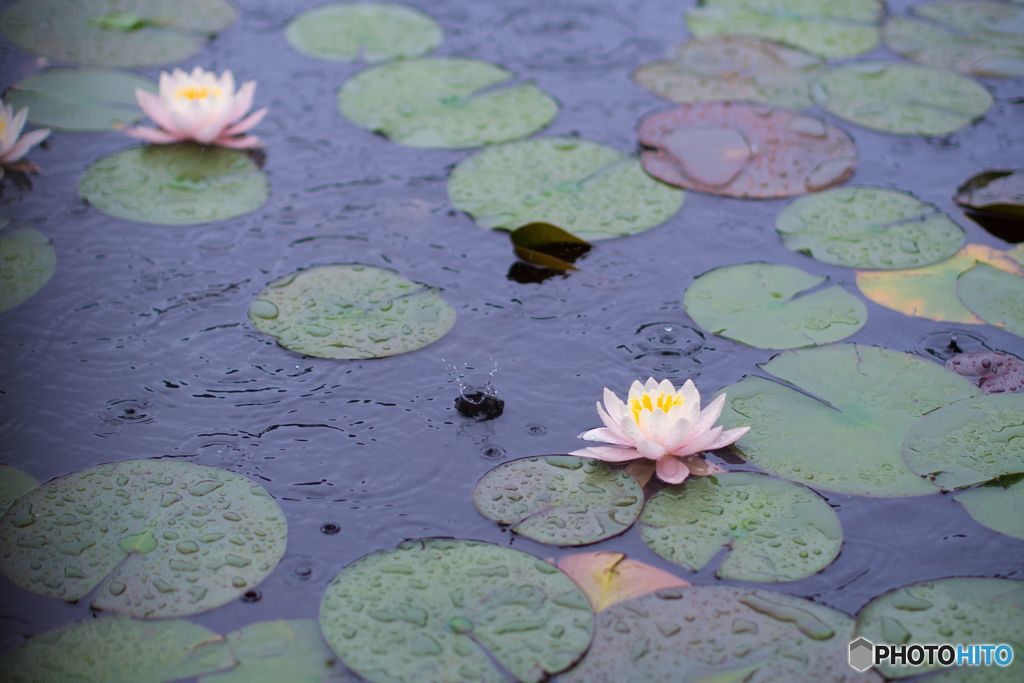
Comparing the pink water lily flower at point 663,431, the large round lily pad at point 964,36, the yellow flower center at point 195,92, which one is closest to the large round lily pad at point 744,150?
the large round lily pad at point 964,36

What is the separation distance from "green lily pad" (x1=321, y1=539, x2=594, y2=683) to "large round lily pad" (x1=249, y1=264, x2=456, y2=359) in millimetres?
1025

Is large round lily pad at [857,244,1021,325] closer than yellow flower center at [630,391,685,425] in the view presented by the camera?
No

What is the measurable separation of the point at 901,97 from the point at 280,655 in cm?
431

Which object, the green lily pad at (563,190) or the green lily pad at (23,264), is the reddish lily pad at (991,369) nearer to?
the green lily pad at (563,190)

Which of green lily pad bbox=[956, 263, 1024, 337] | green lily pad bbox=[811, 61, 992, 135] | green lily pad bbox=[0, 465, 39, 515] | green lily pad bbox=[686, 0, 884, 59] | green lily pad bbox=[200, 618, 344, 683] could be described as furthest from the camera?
green lily pad bbox=[686, 0, 884, 59]

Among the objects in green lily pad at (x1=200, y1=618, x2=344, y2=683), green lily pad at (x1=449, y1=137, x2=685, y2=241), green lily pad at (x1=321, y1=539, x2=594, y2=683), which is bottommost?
green lily pad at (x1=200, y1=618, x2=344, y2=683)

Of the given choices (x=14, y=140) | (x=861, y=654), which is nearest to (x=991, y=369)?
(x=861, y=654)

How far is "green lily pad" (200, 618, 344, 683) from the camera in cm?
286

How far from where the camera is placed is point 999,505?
133 inches

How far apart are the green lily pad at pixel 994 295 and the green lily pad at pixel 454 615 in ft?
7.07

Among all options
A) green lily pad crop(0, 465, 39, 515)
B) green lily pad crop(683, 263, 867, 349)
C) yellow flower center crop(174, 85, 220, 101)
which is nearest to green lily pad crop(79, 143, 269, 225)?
yellow flower center crop(174, 85, 220, 101)

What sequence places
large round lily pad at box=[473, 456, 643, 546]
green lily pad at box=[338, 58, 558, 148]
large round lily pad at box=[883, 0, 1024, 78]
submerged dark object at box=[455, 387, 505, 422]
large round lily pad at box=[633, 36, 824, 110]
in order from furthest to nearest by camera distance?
1. large round lily pad at box=[883, 0, 1024, 78]
2. large round lily pad at box=[633, 36, 824, 110]
3. green lily pad at box=[338, 58, 558, 148]
4. submerged dark object at box=[455, 387, 505, 422]
5. large round lily pad at box=[473, 456, 643, 546]

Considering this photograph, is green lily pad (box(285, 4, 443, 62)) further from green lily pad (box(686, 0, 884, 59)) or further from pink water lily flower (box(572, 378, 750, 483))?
pink water lily flower (box(572, 378, 750, 483))

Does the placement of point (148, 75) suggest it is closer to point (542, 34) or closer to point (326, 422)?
point (542, 34)
